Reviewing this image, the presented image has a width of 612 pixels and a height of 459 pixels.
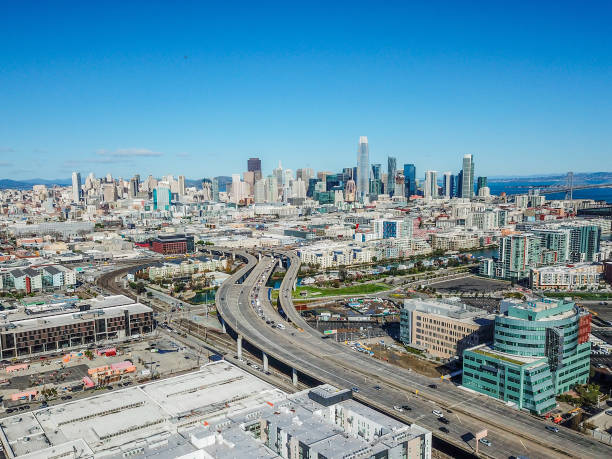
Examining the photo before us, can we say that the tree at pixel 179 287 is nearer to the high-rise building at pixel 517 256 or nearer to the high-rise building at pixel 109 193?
the high-rise building at pixel 517 256

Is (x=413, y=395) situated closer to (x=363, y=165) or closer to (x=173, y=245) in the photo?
(x=173, y=245)

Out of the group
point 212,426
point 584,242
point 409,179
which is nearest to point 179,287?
point 212,426

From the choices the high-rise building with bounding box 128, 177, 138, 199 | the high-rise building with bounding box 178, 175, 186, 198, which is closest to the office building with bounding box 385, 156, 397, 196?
the high-rise building with bounding box 178, 175, 186, 198

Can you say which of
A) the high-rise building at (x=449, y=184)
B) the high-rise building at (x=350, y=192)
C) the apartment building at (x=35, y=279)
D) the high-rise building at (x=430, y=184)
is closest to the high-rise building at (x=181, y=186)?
the high-rise building at (x=350, y=192)

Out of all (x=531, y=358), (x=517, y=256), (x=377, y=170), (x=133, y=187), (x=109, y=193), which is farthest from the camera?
(x=377, y=170)

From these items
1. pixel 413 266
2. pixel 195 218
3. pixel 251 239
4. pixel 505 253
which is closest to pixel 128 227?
pixel 195 218

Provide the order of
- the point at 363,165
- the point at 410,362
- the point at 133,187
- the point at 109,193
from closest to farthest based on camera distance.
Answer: the point at 410,362, the point at 109,193, the point at 133,187, the point at 363,165
